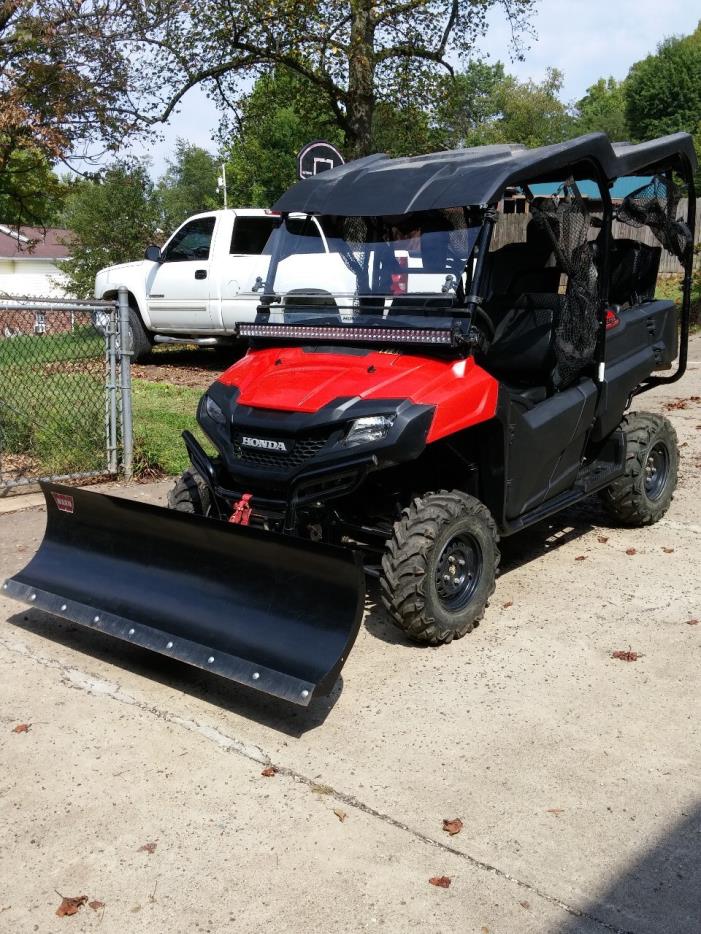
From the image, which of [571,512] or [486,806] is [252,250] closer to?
[571,512]

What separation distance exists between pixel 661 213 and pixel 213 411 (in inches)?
144

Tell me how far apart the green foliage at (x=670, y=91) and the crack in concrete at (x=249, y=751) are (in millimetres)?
64650

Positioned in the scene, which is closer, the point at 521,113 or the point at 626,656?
the point at 626,656

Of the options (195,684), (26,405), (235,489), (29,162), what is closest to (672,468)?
(235,489)

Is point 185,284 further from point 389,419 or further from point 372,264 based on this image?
point 389,419

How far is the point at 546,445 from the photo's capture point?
5906mm

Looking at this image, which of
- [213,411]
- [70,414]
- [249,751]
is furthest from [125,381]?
[249,751]

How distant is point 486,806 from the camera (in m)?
3.80

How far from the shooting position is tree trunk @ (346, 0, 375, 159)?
13.8 metres

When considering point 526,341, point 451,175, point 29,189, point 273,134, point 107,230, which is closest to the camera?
point 451,175

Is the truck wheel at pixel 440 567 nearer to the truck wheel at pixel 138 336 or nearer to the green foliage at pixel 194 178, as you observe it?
the truck wheel at pixel 138 336

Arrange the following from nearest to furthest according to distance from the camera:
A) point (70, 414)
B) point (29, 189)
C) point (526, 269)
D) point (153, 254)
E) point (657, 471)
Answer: point (526, 269)
point (657, 471)
point (70, 414)
point (153, 254)
point (29, 189)

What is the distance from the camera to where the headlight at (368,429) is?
192 inches

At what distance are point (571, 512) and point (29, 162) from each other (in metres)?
10.1
